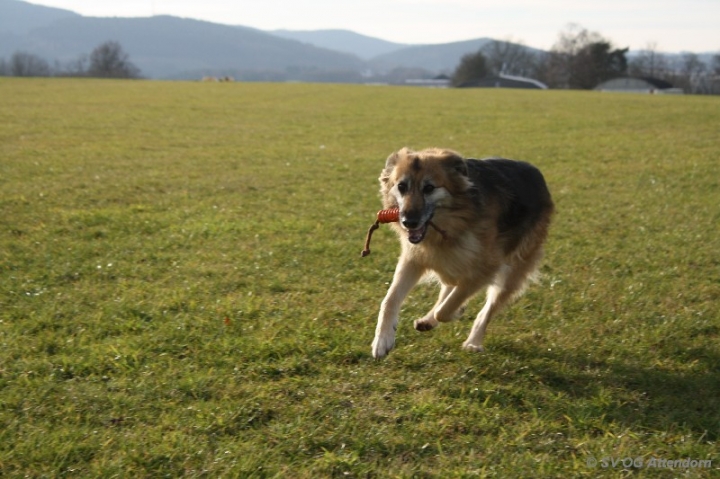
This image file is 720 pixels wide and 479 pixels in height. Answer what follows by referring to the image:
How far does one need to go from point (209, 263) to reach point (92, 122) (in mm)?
17894

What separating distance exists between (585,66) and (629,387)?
3892 inches

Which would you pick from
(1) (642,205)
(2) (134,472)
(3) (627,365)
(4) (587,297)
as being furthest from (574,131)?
(2) (134,472)

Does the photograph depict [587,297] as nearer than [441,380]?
No

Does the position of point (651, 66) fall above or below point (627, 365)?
above

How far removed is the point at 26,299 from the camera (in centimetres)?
605

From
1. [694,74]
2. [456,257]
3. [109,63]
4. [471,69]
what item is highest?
[471,69]

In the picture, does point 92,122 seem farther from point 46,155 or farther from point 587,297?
point 587,297

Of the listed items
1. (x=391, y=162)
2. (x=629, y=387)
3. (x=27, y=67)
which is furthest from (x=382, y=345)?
(x=27, y=67)

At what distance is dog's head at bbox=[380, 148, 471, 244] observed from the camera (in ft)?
16.2

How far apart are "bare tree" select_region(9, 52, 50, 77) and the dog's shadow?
10523 cm

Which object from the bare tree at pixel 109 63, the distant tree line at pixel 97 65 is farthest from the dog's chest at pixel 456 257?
the bare tree at pixel 109 63

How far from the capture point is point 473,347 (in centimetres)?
534

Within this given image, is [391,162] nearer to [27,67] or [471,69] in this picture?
[471,69]

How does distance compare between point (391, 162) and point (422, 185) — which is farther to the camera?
point (391, 162)
